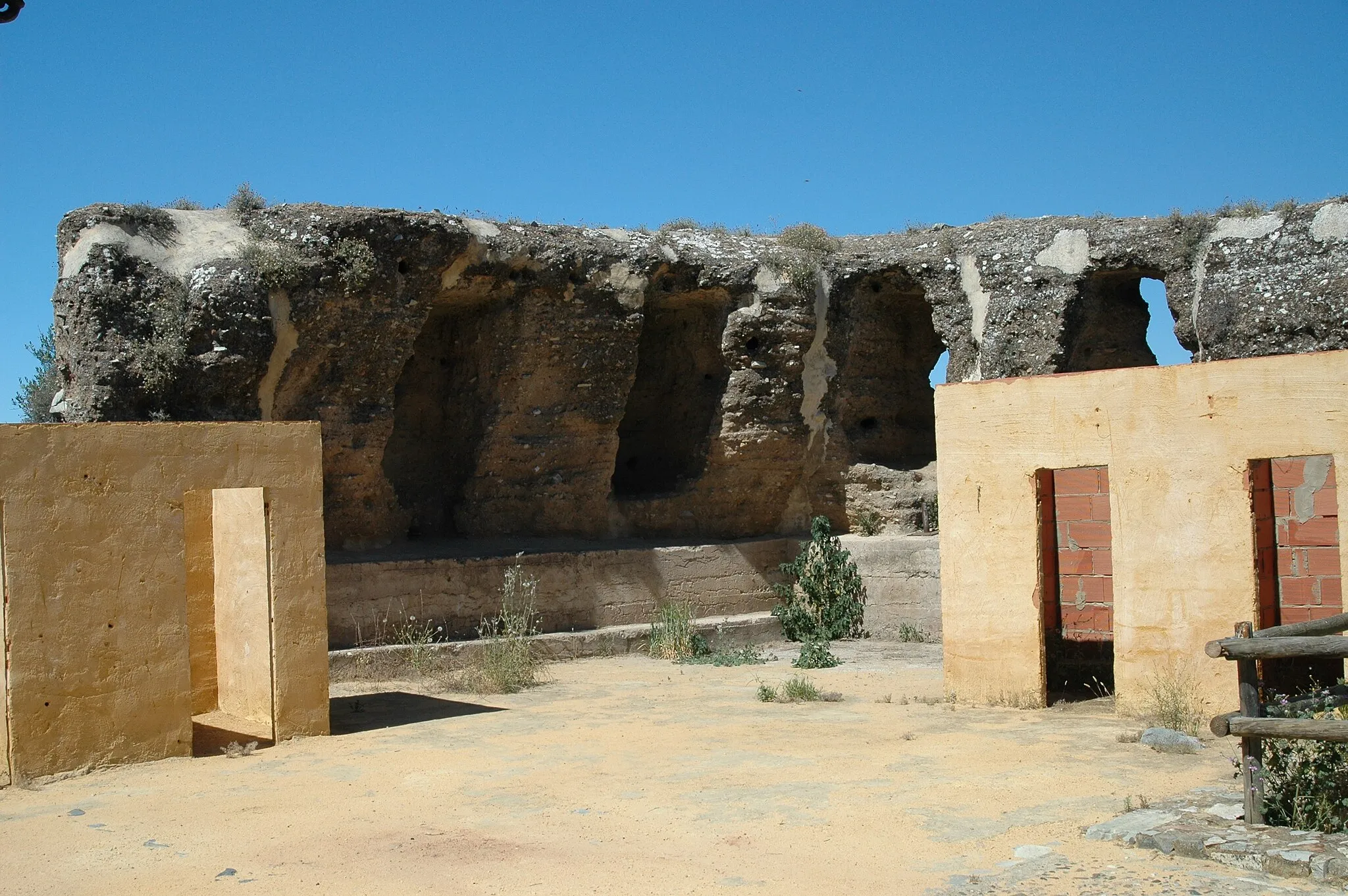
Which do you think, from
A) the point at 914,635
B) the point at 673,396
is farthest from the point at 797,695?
the point at 673,396

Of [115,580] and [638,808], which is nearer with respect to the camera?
[638,808]

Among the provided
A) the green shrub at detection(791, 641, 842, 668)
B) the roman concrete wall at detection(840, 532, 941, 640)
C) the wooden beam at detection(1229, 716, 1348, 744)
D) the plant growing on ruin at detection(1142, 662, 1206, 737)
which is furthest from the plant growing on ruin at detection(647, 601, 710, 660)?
the wooden beam at detection(1229, 716, 1348, 744)

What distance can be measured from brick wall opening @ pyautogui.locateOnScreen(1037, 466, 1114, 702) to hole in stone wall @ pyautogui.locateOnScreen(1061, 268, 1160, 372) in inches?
119

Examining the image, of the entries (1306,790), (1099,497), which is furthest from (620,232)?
(1306,790)

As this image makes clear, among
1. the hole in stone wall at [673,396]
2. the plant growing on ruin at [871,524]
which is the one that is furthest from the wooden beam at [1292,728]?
the hole in stone wall at [673,396]

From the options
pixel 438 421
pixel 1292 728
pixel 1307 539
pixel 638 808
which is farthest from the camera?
pixel 438 421

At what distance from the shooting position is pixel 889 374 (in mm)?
15344

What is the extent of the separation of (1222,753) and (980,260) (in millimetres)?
7565

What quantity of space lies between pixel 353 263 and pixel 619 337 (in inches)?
122

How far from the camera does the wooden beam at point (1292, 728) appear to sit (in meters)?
5.27

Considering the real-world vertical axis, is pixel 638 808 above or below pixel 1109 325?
below

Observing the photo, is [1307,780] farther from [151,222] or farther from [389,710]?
[151,222]

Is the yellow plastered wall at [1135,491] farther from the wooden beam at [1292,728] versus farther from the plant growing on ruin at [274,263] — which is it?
the plant growing on ruin at [274,263]

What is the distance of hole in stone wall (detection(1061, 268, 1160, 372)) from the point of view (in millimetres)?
13383
